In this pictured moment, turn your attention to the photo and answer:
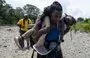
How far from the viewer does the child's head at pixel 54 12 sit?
5773 mm

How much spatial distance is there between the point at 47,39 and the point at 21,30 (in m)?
8.79

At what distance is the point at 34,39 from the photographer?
5.95m

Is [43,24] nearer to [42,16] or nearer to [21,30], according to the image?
[42,16]

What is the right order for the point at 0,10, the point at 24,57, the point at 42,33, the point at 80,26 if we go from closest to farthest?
1. the point at 42,33
2. the point at 24,57
3. the point at 80,26
4. the point at 0,10

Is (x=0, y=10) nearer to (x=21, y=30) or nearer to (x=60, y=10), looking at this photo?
(x=21, y=30)

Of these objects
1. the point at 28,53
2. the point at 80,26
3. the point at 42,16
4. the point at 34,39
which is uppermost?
the point at 42,16

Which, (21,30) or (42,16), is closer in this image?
(42,16)

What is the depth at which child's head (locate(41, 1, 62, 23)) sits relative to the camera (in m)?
5.77

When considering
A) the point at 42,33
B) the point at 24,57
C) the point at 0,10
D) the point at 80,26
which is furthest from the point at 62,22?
the point at 0,10

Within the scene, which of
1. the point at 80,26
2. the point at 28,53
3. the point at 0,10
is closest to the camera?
the point at 28,53

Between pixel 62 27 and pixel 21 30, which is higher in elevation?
pixel 62 27

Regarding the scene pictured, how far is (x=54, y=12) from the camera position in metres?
5.79

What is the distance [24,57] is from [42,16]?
7.60m

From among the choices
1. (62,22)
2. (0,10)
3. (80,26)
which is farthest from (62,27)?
(0,10)
